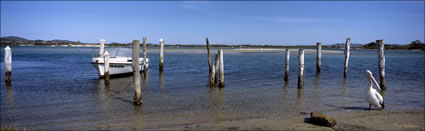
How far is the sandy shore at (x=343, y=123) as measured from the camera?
719 centimetres

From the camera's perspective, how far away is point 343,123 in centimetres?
759

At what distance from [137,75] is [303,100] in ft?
18.1

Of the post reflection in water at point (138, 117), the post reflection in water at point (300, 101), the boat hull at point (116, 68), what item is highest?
the boat hull at point (116, 68)

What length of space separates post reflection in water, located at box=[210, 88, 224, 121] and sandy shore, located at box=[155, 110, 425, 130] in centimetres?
74

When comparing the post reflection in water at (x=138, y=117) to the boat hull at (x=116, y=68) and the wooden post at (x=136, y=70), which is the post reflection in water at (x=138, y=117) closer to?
the wooden post at (x=136, y=70)

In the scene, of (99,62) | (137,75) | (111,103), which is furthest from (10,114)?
(99,62)

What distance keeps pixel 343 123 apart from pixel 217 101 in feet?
13.9

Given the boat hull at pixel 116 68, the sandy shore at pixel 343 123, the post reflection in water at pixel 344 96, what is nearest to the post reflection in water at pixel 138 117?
the sandy shore at pixel 343 123

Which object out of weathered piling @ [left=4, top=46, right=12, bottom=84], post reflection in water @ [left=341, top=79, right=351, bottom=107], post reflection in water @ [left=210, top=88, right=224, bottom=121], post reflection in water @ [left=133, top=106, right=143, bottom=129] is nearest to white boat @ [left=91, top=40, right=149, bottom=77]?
weathered piling @ [left=4, top=46, right=12, bottom=84]

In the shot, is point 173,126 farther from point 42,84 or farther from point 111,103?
point 42,84

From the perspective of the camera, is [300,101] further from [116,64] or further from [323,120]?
[116,64]

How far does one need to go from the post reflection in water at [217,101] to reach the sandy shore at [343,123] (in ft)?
2.44

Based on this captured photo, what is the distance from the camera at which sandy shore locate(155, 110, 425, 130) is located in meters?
7.19

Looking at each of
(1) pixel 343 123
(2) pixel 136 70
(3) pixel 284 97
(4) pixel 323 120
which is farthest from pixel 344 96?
(2) pixel 136 70
